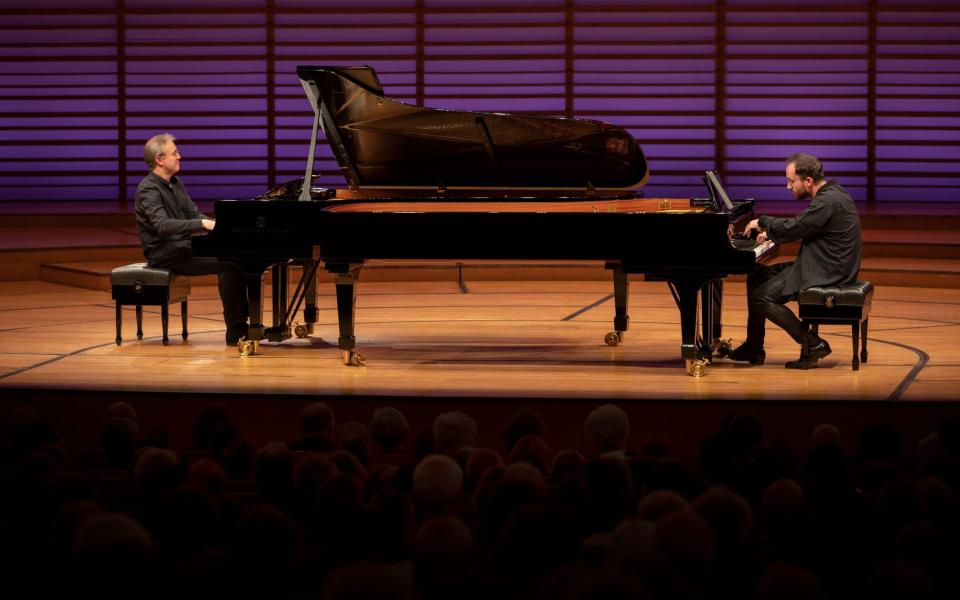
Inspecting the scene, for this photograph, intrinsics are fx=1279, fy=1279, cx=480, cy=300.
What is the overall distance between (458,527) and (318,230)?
345 cm

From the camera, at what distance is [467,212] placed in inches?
202

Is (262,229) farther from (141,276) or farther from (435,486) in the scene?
(435,486)

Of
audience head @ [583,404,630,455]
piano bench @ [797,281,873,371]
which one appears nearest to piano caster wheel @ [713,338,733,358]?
piano bench @ [797,281,873,371]

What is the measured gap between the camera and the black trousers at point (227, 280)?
19.1 ft

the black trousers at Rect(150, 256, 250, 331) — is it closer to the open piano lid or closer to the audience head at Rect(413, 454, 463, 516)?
the open piano lid

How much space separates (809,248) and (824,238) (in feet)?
0.24

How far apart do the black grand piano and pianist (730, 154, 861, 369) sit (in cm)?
12

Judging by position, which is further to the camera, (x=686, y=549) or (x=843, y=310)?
(x=843, y=310)

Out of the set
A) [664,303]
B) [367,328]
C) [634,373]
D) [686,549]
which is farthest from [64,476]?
[664,303]

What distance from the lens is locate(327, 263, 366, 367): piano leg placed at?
529cm

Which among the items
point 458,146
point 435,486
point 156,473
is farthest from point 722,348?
point 156,473

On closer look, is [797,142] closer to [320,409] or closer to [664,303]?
[664,303]

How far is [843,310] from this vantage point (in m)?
5.14

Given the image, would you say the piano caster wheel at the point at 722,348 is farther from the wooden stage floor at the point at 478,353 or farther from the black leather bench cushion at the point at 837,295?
the black leather bench cushion at the point at 837,295
